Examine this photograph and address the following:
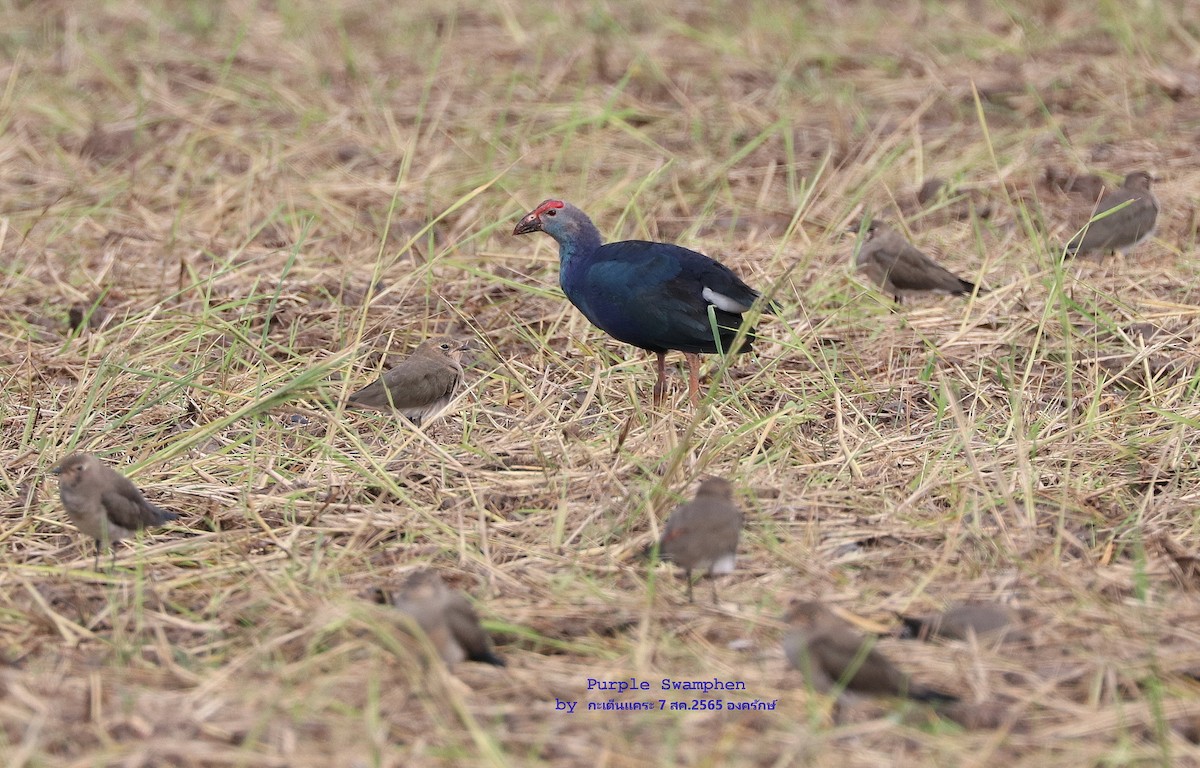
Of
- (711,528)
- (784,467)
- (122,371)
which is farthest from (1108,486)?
(122,371)

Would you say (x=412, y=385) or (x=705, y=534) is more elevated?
(x=705, y=534)

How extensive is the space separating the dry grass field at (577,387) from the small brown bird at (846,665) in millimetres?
75

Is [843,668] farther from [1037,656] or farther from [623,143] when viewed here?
[623,143]

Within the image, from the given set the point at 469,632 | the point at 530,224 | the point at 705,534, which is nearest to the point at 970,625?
the point at 705,534

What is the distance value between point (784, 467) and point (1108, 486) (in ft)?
3.40

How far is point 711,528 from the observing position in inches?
166

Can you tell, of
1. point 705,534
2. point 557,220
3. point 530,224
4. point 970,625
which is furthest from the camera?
point 530,224

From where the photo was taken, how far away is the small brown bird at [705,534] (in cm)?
418

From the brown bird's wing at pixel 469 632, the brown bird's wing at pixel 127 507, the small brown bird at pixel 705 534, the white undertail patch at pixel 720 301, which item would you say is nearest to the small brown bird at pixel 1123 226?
the white undertail patch at pixel 720 301

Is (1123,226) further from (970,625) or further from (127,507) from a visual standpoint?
(127,507)

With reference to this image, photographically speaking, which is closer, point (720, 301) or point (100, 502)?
point (100, 502)

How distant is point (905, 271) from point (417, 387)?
2.28 metres

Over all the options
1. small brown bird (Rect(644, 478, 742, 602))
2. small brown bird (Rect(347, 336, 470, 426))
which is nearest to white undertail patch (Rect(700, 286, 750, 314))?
small brown bird (Rect(347, 336, 470, 426))

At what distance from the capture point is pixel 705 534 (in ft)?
13.8
